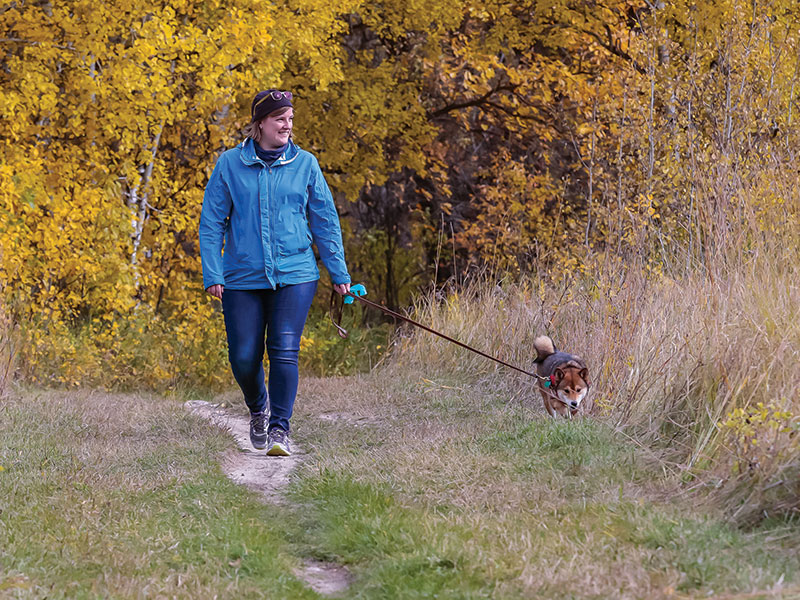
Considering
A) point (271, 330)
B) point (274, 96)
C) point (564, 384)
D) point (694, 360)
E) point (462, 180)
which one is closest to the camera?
point (694, 360)

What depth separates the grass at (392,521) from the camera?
12.3 ft

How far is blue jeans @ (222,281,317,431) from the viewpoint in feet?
19.6

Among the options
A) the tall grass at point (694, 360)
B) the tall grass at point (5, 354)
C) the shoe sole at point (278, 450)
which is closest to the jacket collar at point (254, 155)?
the shoe sole at point (278, 450)

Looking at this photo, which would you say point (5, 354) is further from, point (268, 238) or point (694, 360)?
point (694, 360)

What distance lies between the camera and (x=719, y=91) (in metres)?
7.73

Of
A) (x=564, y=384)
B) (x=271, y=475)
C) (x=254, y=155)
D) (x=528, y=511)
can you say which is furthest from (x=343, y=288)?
(x=528, y=511)

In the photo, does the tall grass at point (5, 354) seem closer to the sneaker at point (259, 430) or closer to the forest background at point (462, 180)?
the forest background at point (462, 180)

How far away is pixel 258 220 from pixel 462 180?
1078cm

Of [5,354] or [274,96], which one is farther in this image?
[5,354]

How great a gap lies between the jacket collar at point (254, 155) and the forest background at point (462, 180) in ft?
7.83

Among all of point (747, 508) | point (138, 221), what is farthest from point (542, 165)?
point (747, 508)

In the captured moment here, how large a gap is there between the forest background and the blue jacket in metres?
2.11

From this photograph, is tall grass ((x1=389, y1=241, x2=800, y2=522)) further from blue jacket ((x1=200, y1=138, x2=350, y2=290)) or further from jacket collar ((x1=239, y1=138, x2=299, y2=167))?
jacket collar ((x1=239, y1=138, x2=299, y2=167))

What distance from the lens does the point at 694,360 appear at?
18.8 ft
